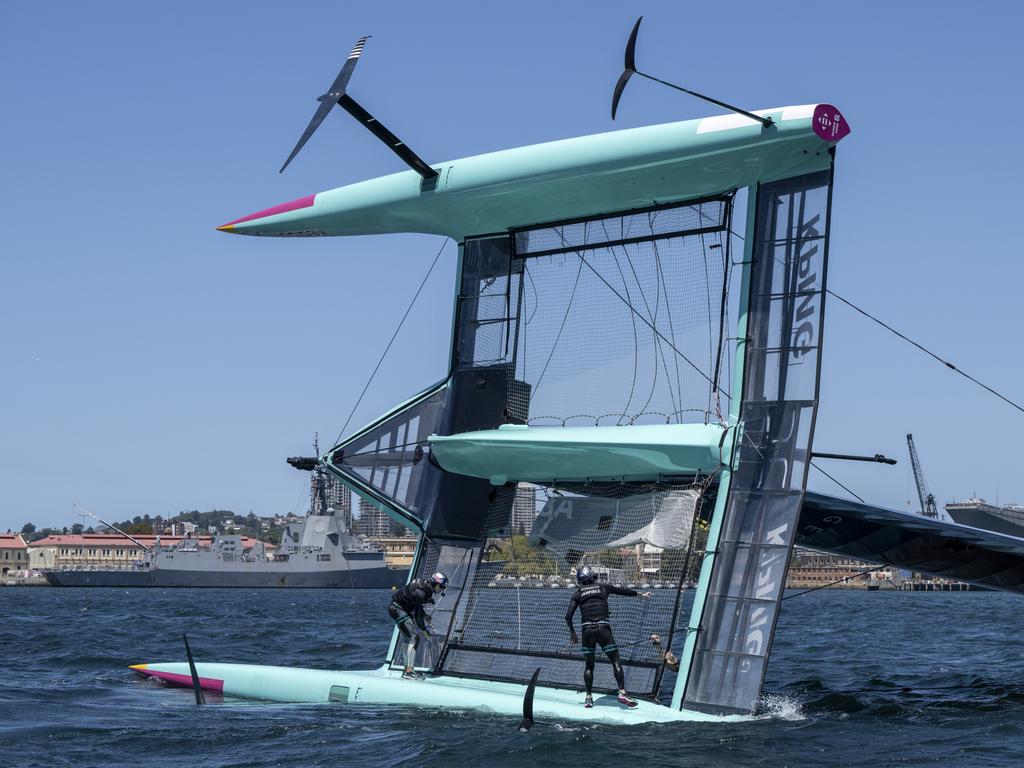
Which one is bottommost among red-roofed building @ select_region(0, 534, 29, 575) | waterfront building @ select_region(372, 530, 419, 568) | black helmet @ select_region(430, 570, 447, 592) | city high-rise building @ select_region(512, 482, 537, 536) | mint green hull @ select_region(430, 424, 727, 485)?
red-roofed building @ select_region(0, 534, 29, 575)

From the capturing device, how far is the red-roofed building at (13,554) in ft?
465

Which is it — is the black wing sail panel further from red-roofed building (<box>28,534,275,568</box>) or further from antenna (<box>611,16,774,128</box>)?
red-roofed building (<box>28,534,275,568</box>)

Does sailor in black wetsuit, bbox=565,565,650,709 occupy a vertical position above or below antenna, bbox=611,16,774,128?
below

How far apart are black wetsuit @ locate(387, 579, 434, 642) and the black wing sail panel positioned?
4020 mm

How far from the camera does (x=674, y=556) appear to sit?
14.4 metres

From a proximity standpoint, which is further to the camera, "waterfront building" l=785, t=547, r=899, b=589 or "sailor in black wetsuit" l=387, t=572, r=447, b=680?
"waterfront building" l=785, t=547, r=899, b=589

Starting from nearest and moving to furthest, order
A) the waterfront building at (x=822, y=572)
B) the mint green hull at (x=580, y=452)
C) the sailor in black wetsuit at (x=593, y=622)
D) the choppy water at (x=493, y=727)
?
the choppy water at (x=493, y=727)
the sailor in black wetsuit at (x=593, y=622)
the mint green hull at (x=580, y=452)
the waterfront building at (x=822, y=572)

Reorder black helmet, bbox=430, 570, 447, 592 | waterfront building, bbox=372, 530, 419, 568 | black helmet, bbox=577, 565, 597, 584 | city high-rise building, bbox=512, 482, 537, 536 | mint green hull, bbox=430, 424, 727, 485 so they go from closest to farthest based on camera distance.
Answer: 1. black helmet, bbox=577, 565, 597, 584
2. mint green hull, bbox=430, 424, 727, 485
3. black helmet, bbox=430, 570, 447, 592
4. city high-rise building, bbox=512, 482, 537, 536
5. waterfront building, bbox=372, 530, 419, 568

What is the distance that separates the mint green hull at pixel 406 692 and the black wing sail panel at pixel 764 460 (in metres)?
0.67

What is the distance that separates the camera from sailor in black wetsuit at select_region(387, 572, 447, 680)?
52.1 ft

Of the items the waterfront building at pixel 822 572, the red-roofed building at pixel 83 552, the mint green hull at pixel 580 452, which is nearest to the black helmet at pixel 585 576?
the mint green hull at pixel 580 452

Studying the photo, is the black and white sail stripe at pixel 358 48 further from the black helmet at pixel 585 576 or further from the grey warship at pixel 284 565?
the grey warship at pixel 284 565

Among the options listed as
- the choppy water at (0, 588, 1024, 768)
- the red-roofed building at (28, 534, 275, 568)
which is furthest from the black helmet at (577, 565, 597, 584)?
the red-roofed building at (28, 534, 275, 568)

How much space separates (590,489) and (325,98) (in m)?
5.98
